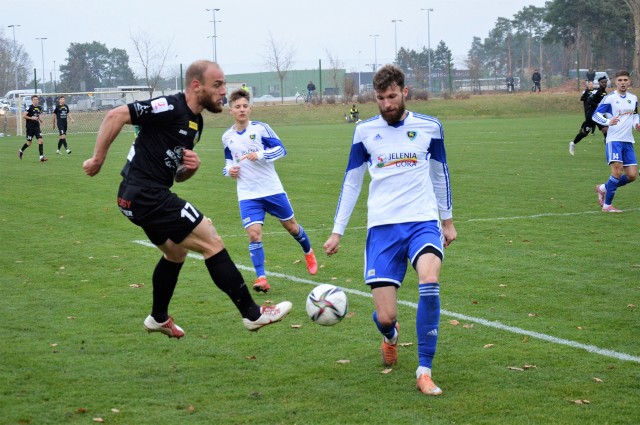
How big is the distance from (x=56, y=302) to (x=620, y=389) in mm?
5482

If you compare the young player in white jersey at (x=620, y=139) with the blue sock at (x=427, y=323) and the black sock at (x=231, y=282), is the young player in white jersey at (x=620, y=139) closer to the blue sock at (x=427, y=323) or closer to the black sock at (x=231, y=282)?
the blue sock at (x=427, y=323)

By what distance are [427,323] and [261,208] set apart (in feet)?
13.7

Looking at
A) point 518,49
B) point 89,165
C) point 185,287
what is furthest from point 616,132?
point 518,49

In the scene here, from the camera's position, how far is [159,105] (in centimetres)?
605

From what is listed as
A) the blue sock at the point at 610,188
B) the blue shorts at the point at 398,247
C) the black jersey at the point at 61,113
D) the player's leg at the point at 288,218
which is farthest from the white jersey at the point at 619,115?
the black jersey at the point at 61,113

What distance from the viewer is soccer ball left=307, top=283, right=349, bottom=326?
623 centimetres

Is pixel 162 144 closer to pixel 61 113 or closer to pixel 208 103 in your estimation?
pixel 208 103

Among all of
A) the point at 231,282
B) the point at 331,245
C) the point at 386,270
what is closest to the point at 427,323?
the point at 386,270

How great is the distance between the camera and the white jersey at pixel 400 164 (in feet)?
20.1

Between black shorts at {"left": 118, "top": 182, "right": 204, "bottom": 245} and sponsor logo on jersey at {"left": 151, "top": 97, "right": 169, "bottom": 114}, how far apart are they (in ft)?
1.82

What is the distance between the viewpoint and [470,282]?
30.6ft

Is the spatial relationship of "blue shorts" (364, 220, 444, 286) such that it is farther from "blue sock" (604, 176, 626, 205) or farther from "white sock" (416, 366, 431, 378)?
"blue sock" (604, 176, 626, 205)

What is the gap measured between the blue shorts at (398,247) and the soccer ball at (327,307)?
12.6 inches

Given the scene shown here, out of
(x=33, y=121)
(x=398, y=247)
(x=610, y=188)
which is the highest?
(x=33, y=121)
